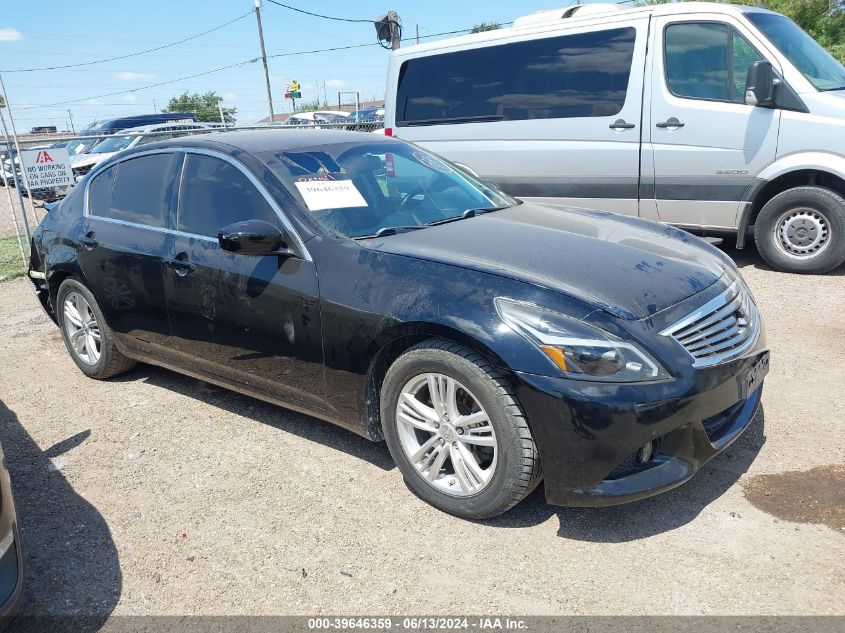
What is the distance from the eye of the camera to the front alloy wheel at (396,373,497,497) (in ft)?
9.38

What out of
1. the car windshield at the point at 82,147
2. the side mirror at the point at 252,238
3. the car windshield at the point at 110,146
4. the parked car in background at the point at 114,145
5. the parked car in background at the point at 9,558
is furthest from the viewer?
the car windshield at the point at 82,147

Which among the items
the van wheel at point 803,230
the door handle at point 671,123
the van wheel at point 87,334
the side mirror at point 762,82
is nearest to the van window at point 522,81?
the door handle at point 671,123

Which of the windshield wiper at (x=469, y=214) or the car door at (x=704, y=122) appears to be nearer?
the windshield wiper at (x=469, y=214)

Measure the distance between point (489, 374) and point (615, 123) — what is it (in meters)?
4.83

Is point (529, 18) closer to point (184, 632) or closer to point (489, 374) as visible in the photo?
point (489, 374)

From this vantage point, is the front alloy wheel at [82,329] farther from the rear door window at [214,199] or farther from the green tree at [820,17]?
the green tree at [820,17]

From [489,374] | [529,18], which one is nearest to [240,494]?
[489,374]

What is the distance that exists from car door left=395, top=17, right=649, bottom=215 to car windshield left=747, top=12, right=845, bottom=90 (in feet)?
3.54

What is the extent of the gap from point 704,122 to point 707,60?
57cm

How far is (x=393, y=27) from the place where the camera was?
10.8 metres

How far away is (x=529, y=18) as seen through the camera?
743 centimetres

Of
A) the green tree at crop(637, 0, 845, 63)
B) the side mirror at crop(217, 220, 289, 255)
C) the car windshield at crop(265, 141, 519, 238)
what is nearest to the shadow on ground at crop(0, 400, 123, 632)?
the side mirror at crop(217, 220, 289, 255)

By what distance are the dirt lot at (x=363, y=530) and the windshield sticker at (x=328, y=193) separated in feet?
4.15

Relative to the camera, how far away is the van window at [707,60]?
6273 millimetres
